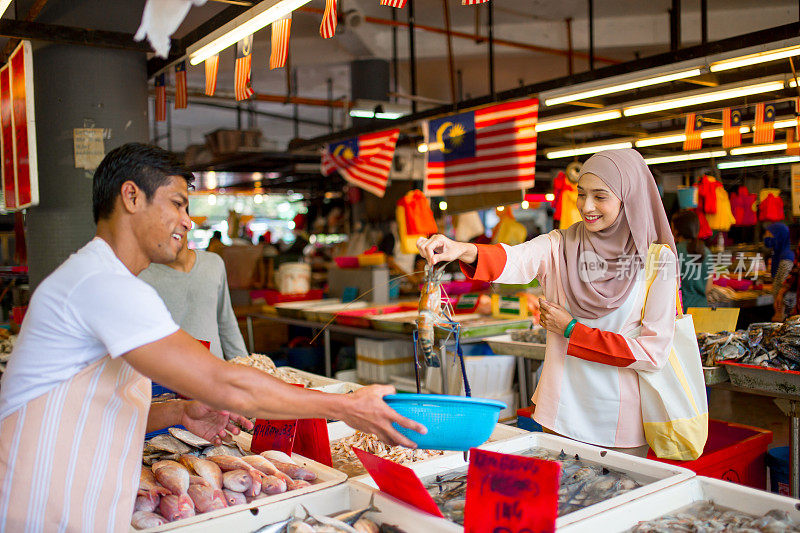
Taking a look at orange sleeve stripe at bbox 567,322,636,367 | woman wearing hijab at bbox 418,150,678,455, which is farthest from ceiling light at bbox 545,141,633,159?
orange sleeve stripe at bbox 567,322,636,367

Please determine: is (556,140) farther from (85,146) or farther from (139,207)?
(139,207)

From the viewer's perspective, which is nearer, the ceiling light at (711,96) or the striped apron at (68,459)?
the striped apron at (68,459)

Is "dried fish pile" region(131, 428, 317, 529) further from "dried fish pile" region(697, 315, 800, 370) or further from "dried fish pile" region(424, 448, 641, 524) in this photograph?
"dried fish pile" region(697, 315, 800, 370)

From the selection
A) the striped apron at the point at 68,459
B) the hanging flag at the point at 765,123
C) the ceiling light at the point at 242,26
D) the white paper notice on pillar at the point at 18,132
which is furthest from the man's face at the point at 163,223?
the hanging flag at the point at 765,123

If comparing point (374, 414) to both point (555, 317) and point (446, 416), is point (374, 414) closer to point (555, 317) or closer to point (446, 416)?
point (446, 416)

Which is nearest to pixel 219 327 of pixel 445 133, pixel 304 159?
pixel 445 133

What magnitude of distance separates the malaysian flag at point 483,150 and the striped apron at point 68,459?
15.3 feet

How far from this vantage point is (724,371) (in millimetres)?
3834

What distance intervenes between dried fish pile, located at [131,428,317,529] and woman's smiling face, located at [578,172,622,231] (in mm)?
1308

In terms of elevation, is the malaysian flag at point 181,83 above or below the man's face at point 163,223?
above

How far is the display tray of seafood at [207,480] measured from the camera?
185cm

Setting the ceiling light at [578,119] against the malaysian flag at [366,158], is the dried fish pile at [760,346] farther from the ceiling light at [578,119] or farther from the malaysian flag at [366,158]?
A: the malaysian flag at [366,158]

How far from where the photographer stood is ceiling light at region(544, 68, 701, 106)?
4.37m

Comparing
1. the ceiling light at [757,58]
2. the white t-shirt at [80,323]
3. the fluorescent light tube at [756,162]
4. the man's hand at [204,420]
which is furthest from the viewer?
the fluorescent light tube at [756,162]
